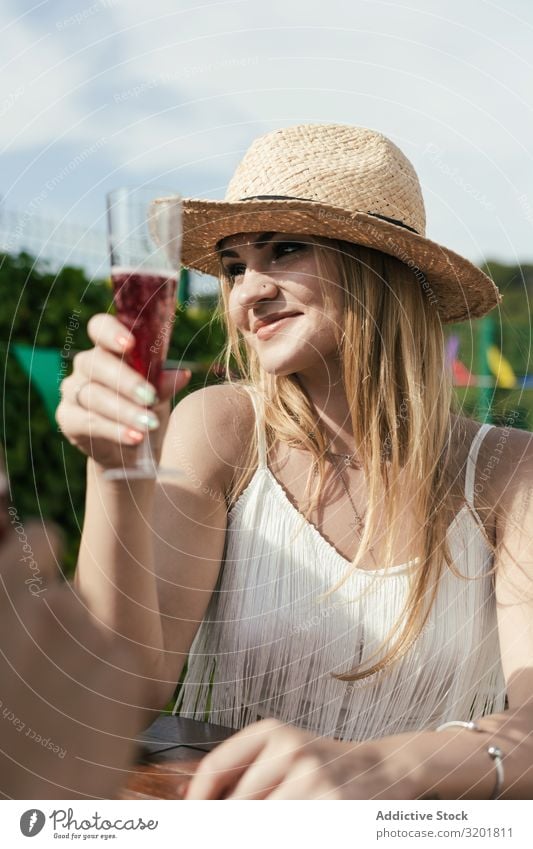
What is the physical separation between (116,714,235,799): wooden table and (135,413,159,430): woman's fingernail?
1.16ft

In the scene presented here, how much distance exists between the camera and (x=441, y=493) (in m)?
1.46

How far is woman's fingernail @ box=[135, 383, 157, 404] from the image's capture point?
70 cm

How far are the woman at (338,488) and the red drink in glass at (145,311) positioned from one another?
50 cm

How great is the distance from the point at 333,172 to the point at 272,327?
258mm

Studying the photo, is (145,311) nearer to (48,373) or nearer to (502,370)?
(48,373)

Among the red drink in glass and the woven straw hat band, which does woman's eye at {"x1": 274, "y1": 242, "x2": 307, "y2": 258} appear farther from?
the red drink in glass

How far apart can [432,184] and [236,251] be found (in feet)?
1.30

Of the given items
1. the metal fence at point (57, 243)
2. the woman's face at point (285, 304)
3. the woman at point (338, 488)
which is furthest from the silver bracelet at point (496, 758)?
the metal fence at point (57, 243)

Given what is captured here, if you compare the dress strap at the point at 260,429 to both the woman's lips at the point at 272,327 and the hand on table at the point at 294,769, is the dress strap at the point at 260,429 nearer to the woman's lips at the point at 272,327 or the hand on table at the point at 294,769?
the woman's lips at the point at 272,327

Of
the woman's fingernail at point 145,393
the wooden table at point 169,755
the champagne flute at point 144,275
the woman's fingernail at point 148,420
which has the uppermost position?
the champagne flute at point 144,275

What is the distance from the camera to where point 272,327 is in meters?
1.32

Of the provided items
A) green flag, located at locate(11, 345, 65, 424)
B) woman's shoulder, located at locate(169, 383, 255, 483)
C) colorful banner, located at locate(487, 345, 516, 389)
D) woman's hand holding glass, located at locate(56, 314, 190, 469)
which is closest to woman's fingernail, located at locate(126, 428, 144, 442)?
woman's hand holding glass, located at locate(56, 314, 190, 469)

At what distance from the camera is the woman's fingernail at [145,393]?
70 centimetres

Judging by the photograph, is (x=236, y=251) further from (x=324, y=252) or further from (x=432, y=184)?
(x=432, y=184)
